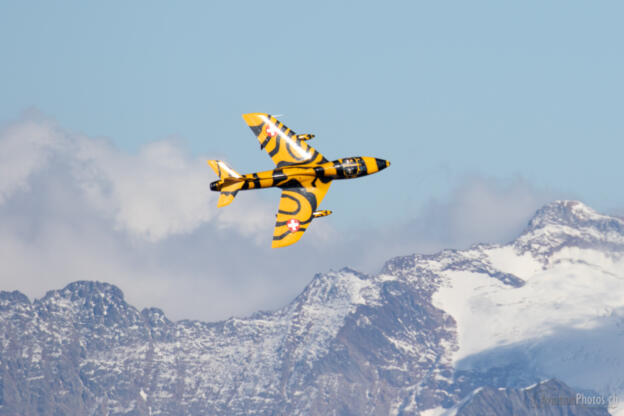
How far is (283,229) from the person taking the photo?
195125 mm

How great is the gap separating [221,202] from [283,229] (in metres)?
10.5

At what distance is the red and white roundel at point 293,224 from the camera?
195500mm

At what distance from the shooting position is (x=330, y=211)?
200 m

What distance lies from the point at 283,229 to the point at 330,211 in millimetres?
8846

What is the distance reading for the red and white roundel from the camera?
641 ft

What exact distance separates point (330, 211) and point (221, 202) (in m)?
16.8

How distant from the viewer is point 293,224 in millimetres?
196625

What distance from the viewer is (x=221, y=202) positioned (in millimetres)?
197000
